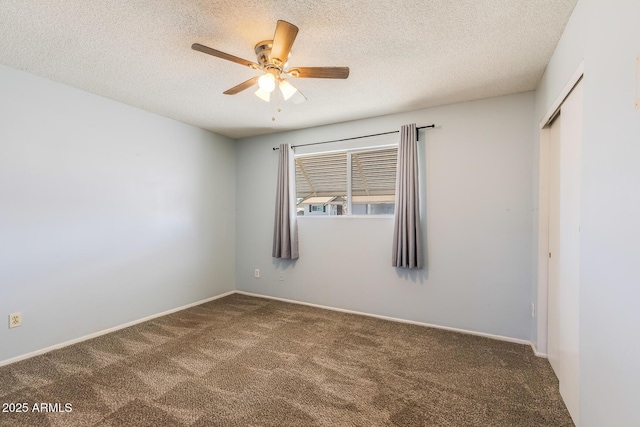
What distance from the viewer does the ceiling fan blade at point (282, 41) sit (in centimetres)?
149

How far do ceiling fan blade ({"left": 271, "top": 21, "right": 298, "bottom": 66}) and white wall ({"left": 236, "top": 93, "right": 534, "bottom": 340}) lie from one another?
73.5 inches

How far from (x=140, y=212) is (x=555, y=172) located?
402 centimetres

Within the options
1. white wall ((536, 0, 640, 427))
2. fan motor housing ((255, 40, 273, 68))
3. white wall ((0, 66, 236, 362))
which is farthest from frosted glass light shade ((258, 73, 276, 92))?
white wall ((0, 66, 236, 362))

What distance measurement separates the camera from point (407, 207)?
3096 mm

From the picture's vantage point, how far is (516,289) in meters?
2.71

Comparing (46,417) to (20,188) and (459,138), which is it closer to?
(20,188)

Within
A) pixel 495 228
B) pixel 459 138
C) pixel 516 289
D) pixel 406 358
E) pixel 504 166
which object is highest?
pixel 459 138

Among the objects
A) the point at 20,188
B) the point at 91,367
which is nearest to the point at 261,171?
the point at 20,188

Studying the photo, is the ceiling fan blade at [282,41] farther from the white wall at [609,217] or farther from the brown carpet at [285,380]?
the brown carpet at [285,380]

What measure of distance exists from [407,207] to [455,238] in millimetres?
584

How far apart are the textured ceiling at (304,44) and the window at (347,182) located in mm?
794

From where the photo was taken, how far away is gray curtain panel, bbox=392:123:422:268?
3.03 m

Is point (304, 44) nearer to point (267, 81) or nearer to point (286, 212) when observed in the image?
point (267, 81)

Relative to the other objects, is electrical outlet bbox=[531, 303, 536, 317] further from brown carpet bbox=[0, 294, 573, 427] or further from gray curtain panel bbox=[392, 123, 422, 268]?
gray curtain panel bbox=[392, 123, 422, 268]
